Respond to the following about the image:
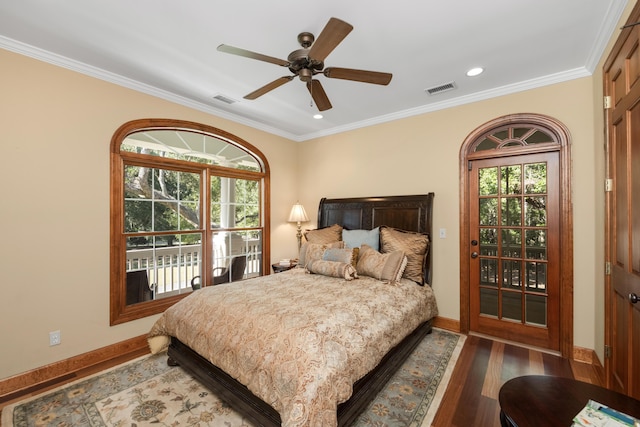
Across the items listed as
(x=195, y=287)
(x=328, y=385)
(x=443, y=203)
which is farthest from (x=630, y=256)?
(x=195, y=287)

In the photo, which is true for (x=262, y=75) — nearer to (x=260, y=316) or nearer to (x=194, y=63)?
(x=194, y=63)

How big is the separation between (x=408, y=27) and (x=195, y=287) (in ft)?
11.8

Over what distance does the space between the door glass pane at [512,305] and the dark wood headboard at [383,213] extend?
0.80 meters

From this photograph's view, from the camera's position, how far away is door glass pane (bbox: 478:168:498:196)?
3135mm

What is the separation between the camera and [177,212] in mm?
3363

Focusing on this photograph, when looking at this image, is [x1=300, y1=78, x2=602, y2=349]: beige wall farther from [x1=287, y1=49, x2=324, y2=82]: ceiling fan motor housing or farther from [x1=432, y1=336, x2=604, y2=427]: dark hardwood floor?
[x1=287, y1=49, x2=324, y2=82]: ceiling fan motor housing

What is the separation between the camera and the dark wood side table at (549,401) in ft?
3.99

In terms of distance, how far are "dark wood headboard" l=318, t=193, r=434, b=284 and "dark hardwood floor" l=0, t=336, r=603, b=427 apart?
0.93 m

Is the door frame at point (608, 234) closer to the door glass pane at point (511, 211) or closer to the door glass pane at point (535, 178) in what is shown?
the door glass pane at point (535, 178)

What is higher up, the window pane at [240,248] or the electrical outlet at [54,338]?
the window pane at [240,248]

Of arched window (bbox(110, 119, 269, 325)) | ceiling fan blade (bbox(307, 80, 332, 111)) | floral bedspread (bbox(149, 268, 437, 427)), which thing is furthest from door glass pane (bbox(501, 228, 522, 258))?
arched window (bbox(110, 119, 269, 325))

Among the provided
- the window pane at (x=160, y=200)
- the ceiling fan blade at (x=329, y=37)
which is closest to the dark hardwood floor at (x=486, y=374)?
the ceiling fan blade at (x=329, y=37)

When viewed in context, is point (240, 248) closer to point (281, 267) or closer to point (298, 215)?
point (281, 267)

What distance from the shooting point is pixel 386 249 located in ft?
10.9
